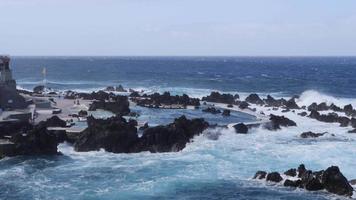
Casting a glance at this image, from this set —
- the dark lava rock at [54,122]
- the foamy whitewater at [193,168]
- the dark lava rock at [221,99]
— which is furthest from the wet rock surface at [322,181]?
the dark lava rock at [221,99]

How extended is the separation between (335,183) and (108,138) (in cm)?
2200

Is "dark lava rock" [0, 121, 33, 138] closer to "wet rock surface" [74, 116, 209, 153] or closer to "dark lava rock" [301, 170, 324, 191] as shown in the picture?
"wet rock surface" [74, 116, 209, 153]

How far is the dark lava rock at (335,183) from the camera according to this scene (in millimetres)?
37312

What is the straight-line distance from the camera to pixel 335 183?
37.8m

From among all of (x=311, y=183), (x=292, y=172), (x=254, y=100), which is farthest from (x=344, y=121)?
(x=311, y=183)

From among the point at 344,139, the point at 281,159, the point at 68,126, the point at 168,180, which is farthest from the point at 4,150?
the point at 344,139

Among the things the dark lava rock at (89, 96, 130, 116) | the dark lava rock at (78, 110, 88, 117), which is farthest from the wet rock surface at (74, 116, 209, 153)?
the dark lava rock at (89, 96, 130, 116)

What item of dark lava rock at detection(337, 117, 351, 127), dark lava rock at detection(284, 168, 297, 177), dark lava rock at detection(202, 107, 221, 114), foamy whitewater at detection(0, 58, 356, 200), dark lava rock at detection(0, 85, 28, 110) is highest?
dark lava rock at detection(0, 85, 28, 110)

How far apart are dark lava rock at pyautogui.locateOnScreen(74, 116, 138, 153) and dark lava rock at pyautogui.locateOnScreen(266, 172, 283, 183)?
15.6 m

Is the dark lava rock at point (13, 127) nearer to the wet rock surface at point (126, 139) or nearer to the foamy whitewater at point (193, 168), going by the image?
the foamy whitewater at point (193, 168)

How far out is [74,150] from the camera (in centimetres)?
5175

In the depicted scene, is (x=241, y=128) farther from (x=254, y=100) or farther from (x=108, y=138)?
(x=254, y=100)

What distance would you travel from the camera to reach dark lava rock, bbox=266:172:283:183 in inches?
1583

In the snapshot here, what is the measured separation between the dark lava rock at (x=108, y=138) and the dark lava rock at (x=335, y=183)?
64.4ft
